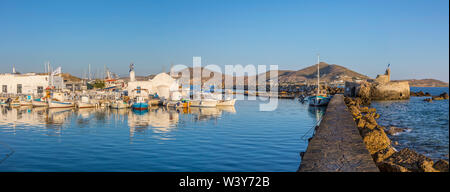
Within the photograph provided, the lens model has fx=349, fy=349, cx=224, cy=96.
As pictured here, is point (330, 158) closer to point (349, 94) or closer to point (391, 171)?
point (391, 171)

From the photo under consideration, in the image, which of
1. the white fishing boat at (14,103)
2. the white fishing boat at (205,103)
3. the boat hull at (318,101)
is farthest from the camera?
the white fishing boat at (14,103)

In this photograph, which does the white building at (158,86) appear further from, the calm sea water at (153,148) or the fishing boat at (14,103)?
the calm sea water at (153,148)

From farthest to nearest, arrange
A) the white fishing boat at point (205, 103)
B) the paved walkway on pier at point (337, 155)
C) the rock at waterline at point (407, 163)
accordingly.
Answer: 1. the white fishing boat at point (205, 103)
2. the paved walkway on pier at point (337, 155)
3. the rock at waterline at point (407, 163)

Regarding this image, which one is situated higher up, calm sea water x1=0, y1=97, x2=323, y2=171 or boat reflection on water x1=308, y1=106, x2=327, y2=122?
boat reflection on water x1=308, y1=106, x2=327, y2=122

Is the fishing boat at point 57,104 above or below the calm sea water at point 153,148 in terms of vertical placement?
above

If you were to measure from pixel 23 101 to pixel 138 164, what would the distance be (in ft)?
142

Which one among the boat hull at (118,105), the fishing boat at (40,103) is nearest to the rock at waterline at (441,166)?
the boat hull at (118,105)

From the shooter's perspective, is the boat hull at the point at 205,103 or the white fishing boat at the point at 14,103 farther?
the white fishing boat at the point at 14,103

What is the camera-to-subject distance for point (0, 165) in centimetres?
1284

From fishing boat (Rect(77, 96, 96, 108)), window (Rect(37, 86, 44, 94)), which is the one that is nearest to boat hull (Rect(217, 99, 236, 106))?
fishing boat (Rect(77, 96, 96, 108))

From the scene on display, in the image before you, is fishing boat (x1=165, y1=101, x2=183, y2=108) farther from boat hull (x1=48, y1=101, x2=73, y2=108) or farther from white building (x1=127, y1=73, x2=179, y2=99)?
boat hull (x1=48, y1=101, x2=73, y2=108)

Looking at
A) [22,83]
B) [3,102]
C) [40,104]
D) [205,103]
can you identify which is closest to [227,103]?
[205,103]
